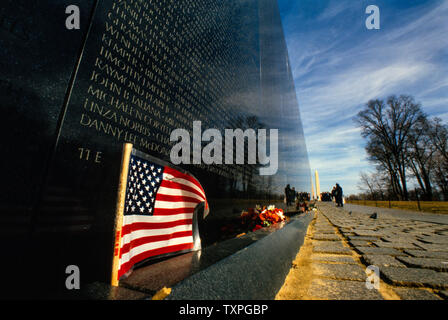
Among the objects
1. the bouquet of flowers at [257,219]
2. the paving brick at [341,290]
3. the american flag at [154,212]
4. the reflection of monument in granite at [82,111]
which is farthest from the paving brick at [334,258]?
the american flag at [154,212]

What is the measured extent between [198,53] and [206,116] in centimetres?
82

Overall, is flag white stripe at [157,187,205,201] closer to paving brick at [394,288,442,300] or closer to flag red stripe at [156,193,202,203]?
flag red stripe at [156,193,202,203]

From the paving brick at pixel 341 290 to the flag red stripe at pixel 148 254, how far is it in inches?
38.3

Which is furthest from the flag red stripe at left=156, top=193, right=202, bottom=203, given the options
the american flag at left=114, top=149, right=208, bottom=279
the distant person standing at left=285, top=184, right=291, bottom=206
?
the distant person standing at left=285, top=184, right=291, bottom=206

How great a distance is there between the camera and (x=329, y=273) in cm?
180

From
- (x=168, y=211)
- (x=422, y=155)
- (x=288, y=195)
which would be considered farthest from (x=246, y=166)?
(x=422, y=155)

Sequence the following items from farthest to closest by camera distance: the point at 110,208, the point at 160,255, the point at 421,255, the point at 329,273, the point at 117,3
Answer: the point at 421,255
the point at 329,273
the point at 117,3
the point at 160,255
the point at 110,208

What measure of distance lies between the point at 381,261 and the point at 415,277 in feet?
1.57

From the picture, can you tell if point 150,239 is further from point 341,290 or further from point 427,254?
point 427,254

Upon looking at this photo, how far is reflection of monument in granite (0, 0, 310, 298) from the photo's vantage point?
0.97 meters

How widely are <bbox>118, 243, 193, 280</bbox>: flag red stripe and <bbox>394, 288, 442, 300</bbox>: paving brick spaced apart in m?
1.45
